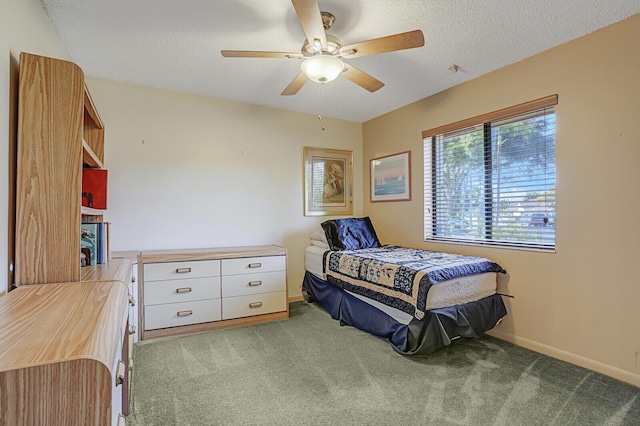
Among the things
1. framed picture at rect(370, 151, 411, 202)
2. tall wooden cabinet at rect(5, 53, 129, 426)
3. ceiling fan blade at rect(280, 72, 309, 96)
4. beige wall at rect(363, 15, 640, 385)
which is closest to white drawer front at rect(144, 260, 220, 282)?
tall wooden cabinet at rect(5, 53, 129, 426)

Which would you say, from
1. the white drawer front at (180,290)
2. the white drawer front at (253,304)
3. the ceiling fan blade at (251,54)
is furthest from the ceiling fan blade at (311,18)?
the white drawer front at (253,304)

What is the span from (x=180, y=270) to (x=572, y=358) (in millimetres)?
3114

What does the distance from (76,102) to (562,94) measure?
10.1 feet

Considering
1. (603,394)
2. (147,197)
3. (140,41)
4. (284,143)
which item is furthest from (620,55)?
(147,197)

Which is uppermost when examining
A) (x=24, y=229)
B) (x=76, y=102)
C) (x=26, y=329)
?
(x=76, y=102)

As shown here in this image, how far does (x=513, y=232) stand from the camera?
2.72 meters

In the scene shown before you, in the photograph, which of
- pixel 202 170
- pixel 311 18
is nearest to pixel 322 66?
pixel 311 18

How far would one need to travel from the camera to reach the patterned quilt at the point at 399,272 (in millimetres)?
2287

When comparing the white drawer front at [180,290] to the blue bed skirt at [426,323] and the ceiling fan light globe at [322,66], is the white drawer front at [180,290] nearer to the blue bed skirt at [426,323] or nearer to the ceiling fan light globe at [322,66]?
the blue bed skirt at [426,323]

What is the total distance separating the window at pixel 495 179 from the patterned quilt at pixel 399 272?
1.13ft

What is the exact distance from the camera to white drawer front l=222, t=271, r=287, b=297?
9.82ft

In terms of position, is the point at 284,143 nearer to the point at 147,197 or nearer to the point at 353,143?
the point at 353,143

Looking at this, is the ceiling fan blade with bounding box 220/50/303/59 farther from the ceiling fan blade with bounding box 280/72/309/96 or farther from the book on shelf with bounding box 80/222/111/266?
the book on shelf with bounding box 80/222/111/266

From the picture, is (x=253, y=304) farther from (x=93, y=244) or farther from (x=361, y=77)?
(x=361, y=77)
